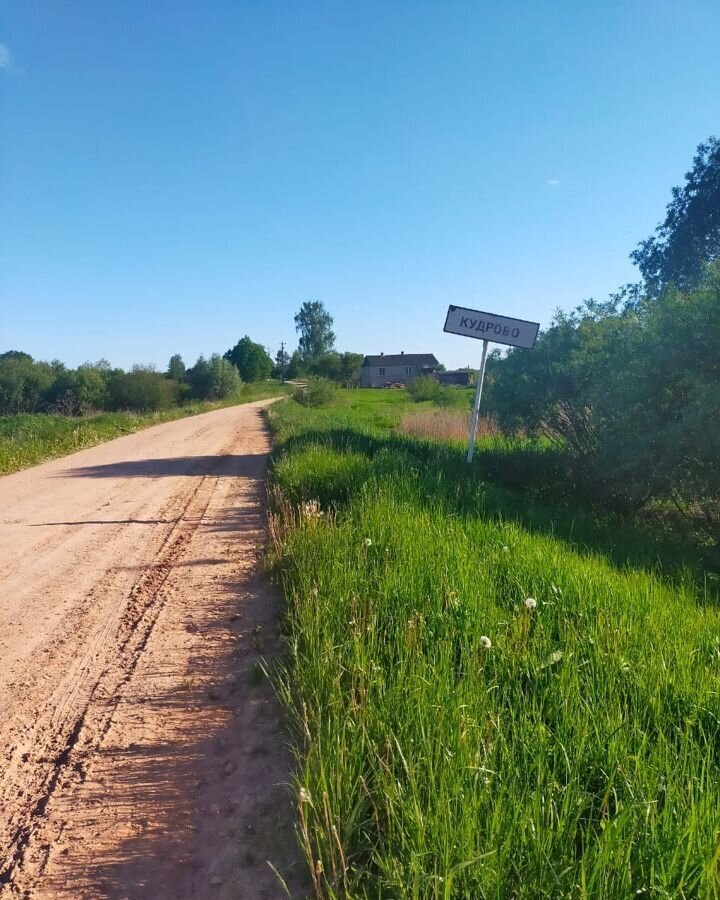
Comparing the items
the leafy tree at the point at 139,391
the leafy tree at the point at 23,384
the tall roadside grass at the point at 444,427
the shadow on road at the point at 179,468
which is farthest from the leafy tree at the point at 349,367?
the shadow on road at the point at 179,468

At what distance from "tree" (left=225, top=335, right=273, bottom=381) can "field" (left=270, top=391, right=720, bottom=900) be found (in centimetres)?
10548

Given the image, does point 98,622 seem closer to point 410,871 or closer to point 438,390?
point 410,871

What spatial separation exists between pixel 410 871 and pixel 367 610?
192 centimetres

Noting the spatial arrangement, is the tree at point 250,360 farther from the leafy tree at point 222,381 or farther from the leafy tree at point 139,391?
the leafy tree at point 139,391

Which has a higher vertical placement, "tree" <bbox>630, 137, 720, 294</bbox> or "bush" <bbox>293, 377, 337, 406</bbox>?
"tree" <bbox>630, 137, 720, 294</bbox>

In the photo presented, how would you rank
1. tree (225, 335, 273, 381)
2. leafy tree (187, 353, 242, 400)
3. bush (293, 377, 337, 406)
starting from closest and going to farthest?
bush (293, 377, 337, 406)
leafy tree (187, 353, 242, 400)
tree (225, 335, 273, 381)

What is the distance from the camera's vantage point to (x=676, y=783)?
2117 mm

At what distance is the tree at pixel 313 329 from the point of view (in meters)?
96.2

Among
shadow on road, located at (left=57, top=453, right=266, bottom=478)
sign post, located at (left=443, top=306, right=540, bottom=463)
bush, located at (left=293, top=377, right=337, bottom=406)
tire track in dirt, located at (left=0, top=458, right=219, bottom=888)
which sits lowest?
tire track in dirt, located at (left=0, top=458, right=219, bottom=888)

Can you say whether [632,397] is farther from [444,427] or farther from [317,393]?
[317,393]

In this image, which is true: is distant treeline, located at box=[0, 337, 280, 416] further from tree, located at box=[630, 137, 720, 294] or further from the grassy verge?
tree, located at box=[630, 137, 720, 294]

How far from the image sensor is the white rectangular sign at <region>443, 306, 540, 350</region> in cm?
909

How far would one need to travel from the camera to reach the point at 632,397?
820 cm

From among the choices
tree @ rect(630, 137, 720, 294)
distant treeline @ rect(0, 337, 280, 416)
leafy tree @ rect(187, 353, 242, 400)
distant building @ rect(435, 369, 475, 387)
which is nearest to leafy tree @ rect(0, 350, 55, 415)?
distant treeline @ rect(0, 337, 280, 416)
